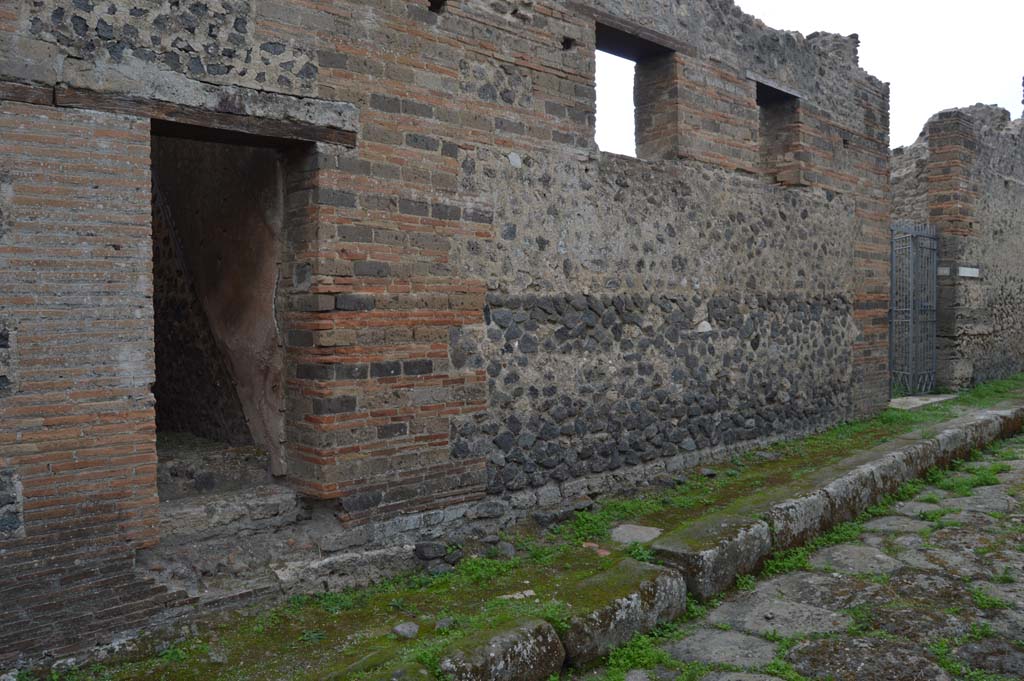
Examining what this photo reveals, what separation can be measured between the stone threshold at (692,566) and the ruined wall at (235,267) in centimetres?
200

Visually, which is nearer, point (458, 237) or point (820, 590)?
point (820, 590)

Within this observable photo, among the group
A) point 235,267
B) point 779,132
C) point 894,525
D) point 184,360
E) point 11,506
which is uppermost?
point 779,132

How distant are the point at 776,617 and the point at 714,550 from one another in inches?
17.7

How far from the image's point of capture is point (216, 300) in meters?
5.10

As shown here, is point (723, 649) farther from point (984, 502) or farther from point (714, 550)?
point (984, 502)

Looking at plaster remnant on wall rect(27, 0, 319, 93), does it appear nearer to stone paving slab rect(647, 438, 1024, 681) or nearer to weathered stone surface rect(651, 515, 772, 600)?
weathered stone surface rect(651, 515, 772, 600)

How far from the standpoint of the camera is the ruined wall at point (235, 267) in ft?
15.3

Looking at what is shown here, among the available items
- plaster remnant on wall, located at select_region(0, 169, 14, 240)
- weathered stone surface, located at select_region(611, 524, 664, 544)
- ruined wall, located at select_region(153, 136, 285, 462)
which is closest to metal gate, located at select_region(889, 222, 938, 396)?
weathered stone surface, located at select_region(611, 524, 664, 544)

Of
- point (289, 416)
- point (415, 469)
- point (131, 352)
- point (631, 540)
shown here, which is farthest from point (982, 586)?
point (131, 352)

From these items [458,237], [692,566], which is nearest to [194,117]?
[458,237]

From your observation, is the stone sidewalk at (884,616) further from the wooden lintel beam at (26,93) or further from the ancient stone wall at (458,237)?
the wooden lintel beam at (26,93)

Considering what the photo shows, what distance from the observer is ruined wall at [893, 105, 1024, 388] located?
12.0m

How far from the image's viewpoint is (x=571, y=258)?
5781 mm

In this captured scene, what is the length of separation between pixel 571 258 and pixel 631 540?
6.43ft
